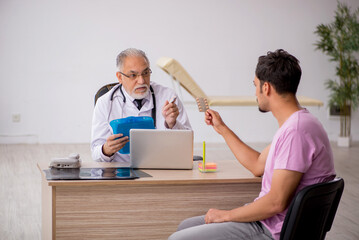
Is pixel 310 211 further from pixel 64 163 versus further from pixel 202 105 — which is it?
pixel 64 163

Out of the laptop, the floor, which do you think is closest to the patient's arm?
the laptop

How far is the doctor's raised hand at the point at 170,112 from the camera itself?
300 centimetres

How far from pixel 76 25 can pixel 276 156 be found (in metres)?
5.76

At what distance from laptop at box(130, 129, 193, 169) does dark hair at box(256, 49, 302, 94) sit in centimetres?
55

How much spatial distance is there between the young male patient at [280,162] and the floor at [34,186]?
174 cm

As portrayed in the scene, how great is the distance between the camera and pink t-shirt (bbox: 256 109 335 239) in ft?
6.65

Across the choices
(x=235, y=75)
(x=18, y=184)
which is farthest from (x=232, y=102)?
(x=18, y=184)

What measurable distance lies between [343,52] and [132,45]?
287cm

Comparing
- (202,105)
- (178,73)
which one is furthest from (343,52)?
(202,105)

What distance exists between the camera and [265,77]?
220cm

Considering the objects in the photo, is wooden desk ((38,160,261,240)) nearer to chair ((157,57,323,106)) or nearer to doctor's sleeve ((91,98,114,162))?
doctor's sleeve ((91,98,114,162))

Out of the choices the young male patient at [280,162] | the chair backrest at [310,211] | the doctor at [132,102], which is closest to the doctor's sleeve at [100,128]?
the doctor at [132,102]

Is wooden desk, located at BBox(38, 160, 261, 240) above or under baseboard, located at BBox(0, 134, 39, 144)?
above

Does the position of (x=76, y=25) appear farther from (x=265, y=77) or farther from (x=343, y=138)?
(x=265, y=77)
